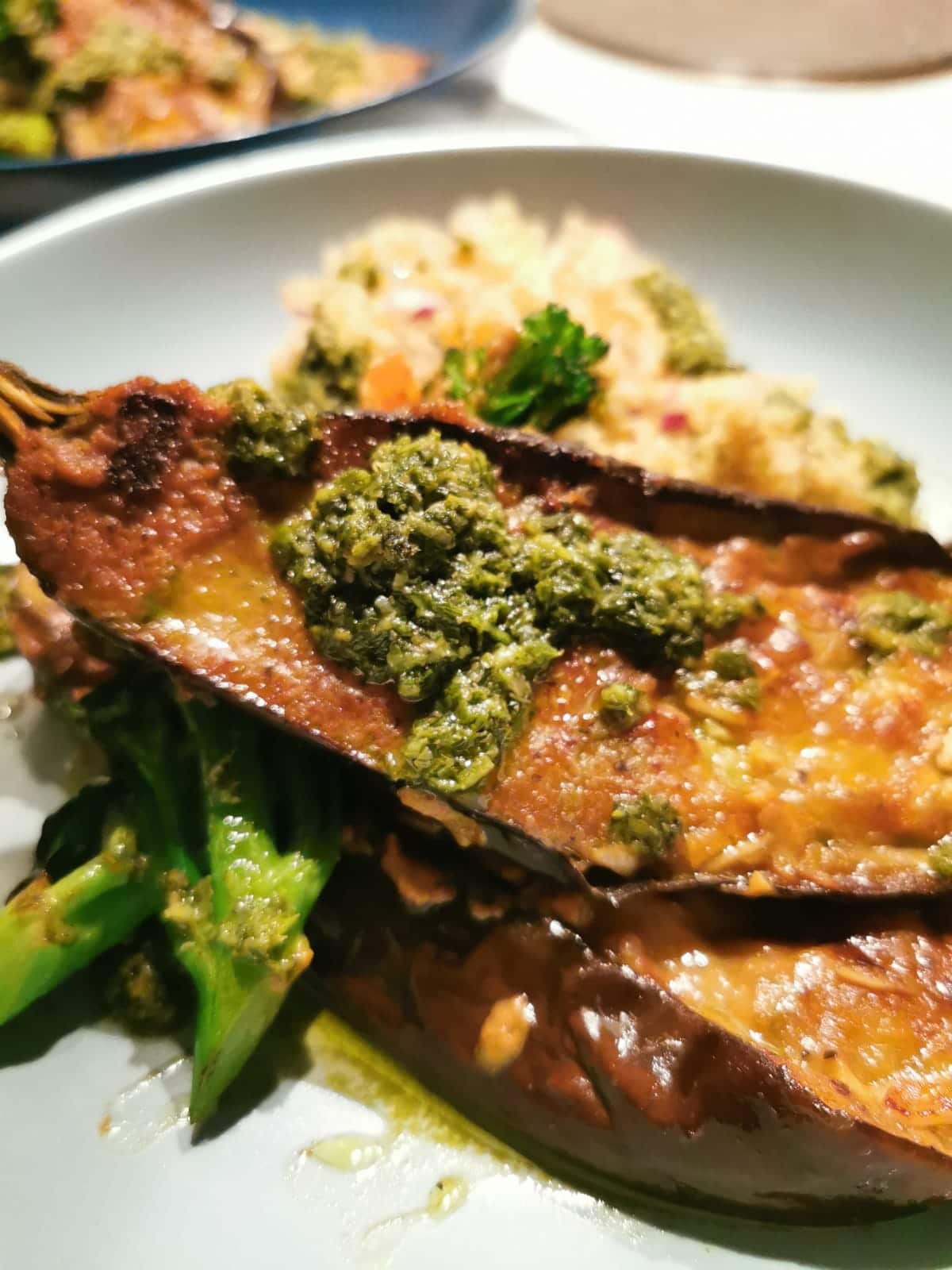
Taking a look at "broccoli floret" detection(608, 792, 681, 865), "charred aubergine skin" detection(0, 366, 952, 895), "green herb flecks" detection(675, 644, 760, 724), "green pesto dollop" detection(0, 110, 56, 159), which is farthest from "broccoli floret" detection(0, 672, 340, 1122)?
"green pesto dollop" detection(0, 110, 56, 159)

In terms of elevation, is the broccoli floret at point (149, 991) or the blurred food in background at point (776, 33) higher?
the blurred food in background at point (776, 33)

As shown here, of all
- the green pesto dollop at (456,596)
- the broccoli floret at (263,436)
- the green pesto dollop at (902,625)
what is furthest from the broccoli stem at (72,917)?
the green pesto dollop at (902,625)

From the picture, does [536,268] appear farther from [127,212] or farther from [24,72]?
[24,72]

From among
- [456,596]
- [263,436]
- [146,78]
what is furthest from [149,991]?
[146,78]

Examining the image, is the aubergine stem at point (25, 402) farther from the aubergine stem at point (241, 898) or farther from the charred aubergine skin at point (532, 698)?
the aubergine stem at point (241, 898)

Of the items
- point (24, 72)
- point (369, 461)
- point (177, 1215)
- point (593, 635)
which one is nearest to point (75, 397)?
point (369, 461)

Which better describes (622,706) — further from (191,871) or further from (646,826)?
(191,871)

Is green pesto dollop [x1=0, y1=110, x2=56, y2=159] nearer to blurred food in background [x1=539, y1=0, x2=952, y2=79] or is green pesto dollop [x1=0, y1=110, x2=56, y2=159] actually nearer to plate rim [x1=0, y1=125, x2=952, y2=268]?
plate rim [x1=0, y1=125, x2=952, y2=268]
